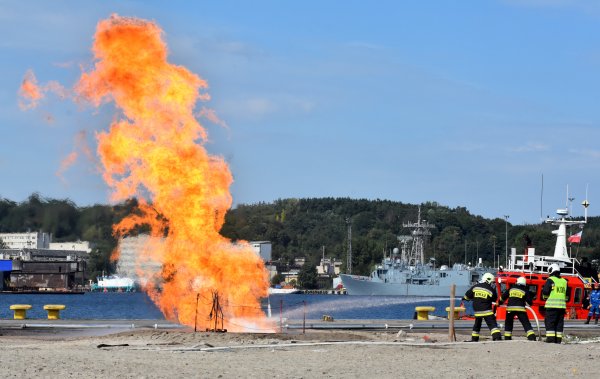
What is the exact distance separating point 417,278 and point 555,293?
4781 inches

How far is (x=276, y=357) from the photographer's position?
2397 cm

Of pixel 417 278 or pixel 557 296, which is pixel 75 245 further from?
pixel 417 278

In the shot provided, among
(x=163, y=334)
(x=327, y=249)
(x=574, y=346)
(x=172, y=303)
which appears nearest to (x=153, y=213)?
(x=172, y=303)

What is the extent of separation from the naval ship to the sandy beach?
118 meters

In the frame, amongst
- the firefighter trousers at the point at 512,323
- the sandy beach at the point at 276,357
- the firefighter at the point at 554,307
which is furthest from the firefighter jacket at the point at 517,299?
the sandy beach at the point at 276,357

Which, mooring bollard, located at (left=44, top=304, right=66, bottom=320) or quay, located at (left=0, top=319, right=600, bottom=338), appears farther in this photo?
mooring bollard, located at (left=44, top=304, right=66, bottom=320)

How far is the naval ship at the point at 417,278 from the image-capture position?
147875mm

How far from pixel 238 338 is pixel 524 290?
8542 millimetres

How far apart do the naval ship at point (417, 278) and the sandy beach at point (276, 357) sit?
389 ft

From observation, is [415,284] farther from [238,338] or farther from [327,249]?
[238,338]

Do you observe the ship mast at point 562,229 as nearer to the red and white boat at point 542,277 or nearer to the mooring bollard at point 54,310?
the red and white boat at point 542,277

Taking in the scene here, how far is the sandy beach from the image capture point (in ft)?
67.3

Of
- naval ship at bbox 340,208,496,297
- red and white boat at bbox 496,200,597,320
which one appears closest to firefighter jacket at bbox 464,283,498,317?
red and white boat at bbox 496,200,597,320

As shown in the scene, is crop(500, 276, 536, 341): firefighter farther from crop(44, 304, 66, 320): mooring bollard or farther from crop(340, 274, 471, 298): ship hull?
crop(340, 274, 471, 298): ship hull
